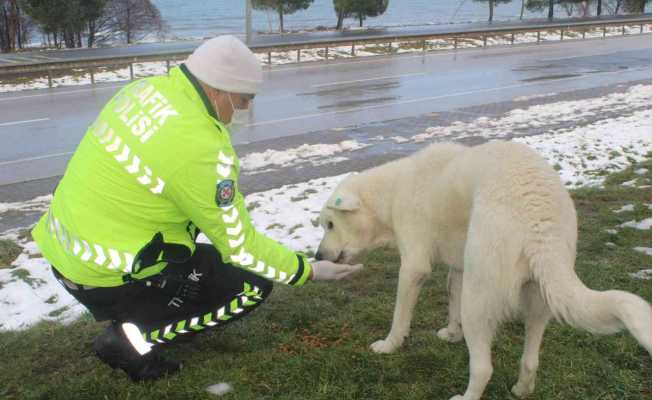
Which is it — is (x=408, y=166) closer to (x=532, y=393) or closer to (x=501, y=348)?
(x=501, y=348)

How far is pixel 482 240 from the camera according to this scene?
10.7 ft

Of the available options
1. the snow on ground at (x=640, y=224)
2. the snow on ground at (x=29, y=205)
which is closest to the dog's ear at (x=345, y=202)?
the snow on ground at (x=640, y=224)

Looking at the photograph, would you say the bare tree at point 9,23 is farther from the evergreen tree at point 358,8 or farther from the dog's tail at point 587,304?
the dog's tail at point 587,304

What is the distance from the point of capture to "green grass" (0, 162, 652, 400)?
384 centimetres

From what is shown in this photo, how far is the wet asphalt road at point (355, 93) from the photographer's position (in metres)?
13.5

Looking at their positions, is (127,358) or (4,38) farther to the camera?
(4,38)

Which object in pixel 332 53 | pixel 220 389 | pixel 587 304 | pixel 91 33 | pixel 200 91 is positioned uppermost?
pixel 91 33

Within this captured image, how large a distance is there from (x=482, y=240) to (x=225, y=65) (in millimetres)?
1653

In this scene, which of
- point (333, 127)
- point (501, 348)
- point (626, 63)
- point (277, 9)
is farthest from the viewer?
point (277, 9)

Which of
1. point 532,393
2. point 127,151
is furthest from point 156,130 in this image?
point 532,393

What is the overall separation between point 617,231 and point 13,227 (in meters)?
7.20

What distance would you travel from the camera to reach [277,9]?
42312mm

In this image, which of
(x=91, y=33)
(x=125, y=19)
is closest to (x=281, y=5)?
(x=125, y=19)

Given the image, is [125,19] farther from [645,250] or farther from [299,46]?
[645,250]
